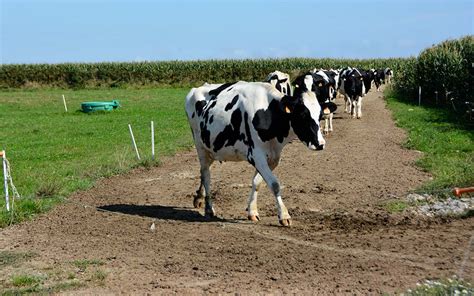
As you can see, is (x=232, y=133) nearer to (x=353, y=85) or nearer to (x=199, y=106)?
(x=199, y=106)

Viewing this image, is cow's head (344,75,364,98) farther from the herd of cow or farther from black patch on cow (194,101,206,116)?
black patch on cow (194,101,206,116)

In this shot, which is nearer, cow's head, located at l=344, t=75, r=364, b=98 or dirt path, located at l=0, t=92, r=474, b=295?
dirt path, located at l=0, t=92, r=474, b=295

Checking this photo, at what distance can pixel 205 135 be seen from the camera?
39.2ft

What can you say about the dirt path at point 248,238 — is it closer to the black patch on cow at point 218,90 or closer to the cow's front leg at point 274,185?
the cow's front leg at point 274,185

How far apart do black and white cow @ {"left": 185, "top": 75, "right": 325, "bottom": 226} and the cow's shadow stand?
34 cm

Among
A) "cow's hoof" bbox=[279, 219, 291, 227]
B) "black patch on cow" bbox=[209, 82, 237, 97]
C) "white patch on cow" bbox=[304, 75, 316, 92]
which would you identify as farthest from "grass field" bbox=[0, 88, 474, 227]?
"white patch on cow" bbox=[304, 75, 316, 92]

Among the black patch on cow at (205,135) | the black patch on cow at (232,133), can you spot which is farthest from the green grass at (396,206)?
the black patch on cow at (205,135)

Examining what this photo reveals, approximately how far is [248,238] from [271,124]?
2097 mm

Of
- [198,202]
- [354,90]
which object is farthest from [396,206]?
[354,90]

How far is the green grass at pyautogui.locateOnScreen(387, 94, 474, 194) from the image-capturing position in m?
12.9

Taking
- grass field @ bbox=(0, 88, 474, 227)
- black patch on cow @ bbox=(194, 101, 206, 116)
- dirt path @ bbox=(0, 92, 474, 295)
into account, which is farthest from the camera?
grass field @ bbox=(0, 88, 474, 227)

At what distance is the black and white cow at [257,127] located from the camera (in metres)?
10.7

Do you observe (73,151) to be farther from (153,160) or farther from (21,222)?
(21,222)

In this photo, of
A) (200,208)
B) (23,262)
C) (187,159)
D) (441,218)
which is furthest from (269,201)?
(187,159)
